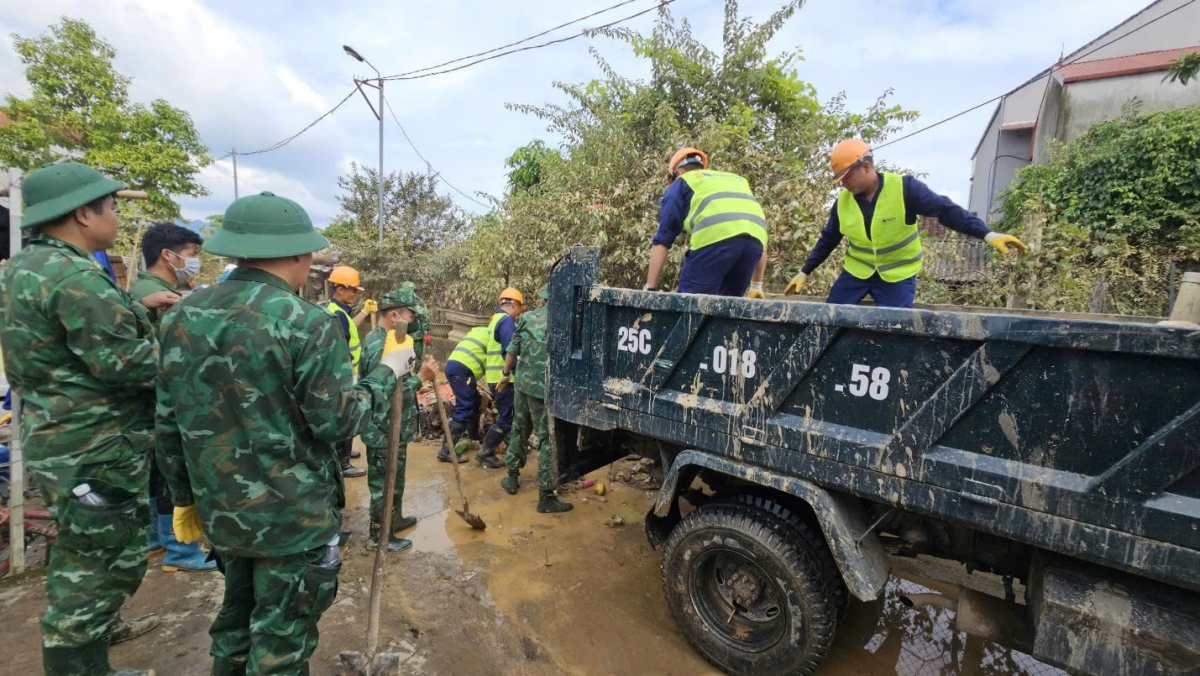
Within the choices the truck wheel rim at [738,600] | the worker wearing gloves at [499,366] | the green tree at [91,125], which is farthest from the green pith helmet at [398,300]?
the green tree at [91,125]

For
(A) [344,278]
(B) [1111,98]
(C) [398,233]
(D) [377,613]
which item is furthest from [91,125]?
(B) [1111,98]

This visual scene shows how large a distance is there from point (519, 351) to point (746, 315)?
2659 millimetres

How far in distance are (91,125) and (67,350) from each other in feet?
50.7

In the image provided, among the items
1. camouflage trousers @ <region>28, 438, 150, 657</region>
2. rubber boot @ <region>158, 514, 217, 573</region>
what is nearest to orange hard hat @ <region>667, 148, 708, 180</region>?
camouflage trousers @ <region>28, 438, 150, 657</region>

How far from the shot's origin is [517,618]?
289 centimetres

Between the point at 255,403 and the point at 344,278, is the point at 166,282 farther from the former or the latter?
the point at 255,403

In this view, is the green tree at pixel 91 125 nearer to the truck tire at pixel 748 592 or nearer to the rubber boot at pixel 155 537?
the rubber boot at pixel 155 537

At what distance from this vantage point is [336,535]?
1.90 meters

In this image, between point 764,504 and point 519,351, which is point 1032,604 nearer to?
point 764,504

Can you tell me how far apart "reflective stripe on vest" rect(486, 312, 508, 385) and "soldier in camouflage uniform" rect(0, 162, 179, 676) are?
10.4ft

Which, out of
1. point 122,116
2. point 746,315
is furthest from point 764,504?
point 122,116

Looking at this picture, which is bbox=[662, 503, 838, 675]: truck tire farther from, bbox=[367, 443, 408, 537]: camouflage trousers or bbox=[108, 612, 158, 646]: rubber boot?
bbox=[108, 612, 158, 646]: rubber boot

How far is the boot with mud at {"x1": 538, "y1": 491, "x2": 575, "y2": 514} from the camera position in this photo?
4184 mm

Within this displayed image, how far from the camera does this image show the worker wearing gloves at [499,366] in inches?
205
